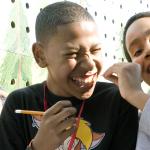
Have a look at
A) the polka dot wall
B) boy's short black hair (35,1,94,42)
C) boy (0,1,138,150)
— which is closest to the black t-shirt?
boy (0,1,138,150)

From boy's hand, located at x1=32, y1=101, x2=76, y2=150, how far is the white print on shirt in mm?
61

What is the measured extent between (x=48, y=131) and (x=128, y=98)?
198 mm

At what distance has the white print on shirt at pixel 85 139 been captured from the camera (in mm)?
806

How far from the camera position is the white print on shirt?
0.81 m

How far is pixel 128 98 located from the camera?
0.80 meters

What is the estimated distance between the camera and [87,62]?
31.5 inches

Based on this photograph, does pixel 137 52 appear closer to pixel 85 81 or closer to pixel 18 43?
pixel 85 81

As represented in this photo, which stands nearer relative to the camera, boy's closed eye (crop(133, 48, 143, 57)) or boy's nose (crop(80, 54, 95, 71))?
boy's nose (crop(80, 54, 95, 71))

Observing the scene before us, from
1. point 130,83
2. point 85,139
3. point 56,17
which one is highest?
point 56,17

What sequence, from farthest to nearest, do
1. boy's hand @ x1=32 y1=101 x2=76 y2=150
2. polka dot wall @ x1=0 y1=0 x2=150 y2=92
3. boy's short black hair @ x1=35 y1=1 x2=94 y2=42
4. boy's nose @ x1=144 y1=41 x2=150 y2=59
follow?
polka dot wall @ x1=0 y1=0 x2=150 y2=92, boy's nose @ x1=144 y1=41 x2=150 y2=59, boy's short black hair @ x1=35 y1=1 x2=94 y2=42, boy's hand @ x1=32 y1=101 x2=76 y2=150

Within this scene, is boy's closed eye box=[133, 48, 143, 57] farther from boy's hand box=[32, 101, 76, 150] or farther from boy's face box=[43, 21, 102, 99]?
boy's hand box=[32, 101, 76, 150]

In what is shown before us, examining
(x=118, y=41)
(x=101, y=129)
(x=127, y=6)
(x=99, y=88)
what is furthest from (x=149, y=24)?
(x=127, y=6)

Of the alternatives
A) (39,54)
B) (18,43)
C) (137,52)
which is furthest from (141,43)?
(18,43)

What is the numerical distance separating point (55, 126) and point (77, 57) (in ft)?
0.56
